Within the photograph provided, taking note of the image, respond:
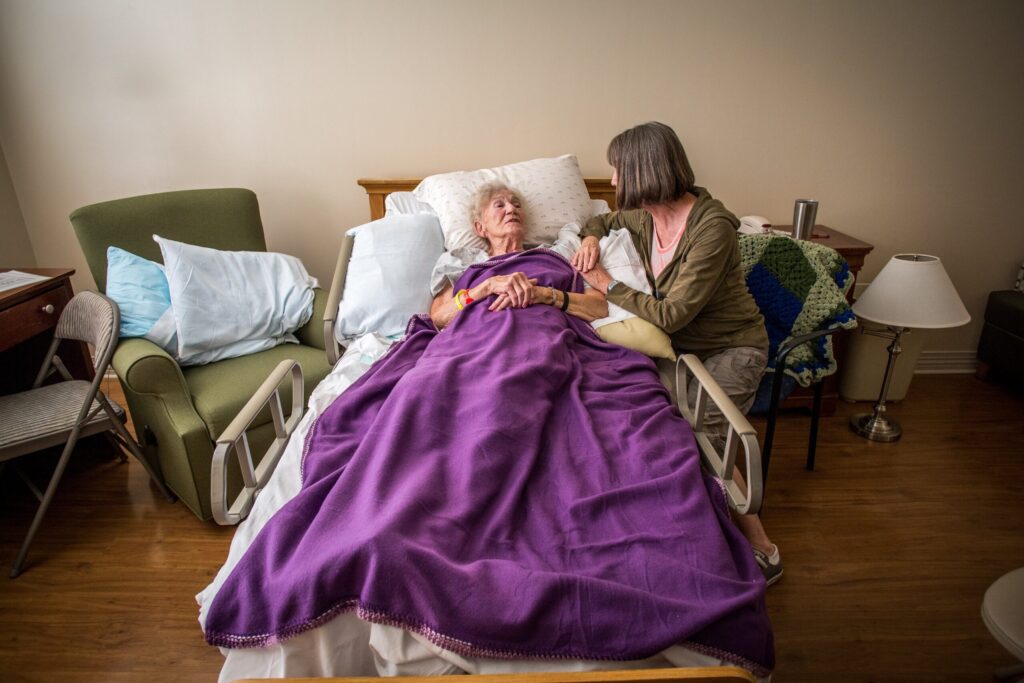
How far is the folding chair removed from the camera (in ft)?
5.76

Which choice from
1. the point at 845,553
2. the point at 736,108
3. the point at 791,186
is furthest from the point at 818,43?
the point at 845,553

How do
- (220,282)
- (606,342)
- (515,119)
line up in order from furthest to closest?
(515,119), (220,282), (606,342)

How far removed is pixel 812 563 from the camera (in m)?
1.78

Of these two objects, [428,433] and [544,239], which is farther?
[544,239]

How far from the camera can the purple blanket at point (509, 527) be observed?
0.91 m

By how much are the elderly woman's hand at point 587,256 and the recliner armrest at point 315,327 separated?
3.29 ft

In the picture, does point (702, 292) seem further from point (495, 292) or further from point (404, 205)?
point (404, 205)

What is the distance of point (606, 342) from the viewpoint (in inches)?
68.2

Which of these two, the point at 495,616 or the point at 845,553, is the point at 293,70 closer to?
the point at 495,616

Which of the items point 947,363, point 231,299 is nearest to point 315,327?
point 231,299

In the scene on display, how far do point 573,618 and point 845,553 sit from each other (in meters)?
1.31

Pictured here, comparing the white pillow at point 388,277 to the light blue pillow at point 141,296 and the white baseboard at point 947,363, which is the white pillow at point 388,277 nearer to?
the light blue pillow at point 141,296

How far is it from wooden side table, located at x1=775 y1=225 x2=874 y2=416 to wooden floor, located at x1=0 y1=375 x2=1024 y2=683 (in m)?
0.13

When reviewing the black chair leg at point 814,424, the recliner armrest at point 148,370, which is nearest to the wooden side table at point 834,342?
the black chair leg at point 814,424
